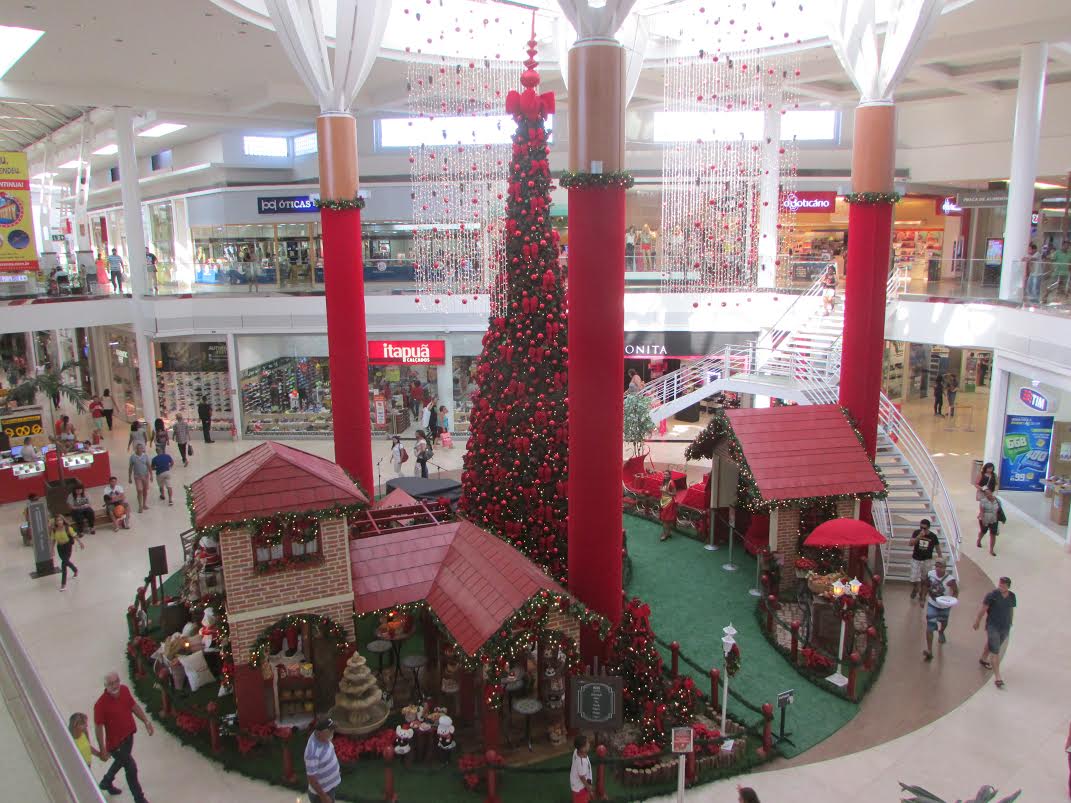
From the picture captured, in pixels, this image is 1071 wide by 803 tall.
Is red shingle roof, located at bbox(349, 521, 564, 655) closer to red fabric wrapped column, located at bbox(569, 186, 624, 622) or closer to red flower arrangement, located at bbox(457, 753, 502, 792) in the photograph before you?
red fabric wrapped column, located at bbox(569, 186, 624, 622)

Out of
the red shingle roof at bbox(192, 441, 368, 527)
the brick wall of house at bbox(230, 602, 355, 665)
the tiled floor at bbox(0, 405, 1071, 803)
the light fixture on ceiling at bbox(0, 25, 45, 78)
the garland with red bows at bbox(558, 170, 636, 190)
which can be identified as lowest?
the tiled floor at bbox(0, 405, 1071, 803)

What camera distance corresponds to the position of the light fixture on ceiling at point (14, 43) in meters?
15.8

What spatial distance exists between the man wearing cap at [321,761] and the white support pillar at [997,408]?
14040 millimetres

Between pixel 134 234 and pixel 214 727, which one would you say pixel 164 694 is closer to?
pixel 214 727

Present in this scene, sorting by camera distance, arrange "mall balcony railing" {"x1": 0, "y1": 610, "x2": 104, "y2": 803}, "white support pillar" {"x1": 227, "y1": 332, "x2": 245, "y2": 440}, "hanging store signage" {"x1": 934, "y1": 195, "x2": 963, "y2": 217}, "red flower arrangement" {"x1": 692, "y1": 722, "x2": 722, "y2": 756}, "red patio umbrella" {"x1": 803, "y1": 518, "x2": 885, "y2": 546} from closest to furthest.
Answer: "mall balcony railing" {"x1": 0, "y1": 610, "x2": 104, "y2": 803} → "red flower arrangement" {"x1": 692, "y1": 722, "x2": 722, "y2": 756} → "red patio umbrella" {"x1": 803, "y1": 518, "x2": 885, "y2": 546} → "white support pillar" {"x1": 227, "y1": 332, "x2": 245, "y2": 440} → "hanging store signage" {"x1": 934, "y1": 195, "x2": 963, "y2": 217}

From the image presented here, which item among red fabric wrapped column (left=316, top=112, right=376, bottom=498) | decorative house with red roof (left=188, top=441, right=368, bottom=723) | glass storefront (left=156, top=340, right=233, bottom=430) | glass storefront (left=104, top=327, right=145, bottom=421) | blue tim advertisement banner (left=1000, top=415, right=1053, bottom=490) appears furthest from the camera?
glass storefront (left=104, top=327, right=145, bottom=421)

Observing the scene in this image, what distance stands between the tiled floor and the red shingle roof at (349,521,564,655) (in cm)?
220

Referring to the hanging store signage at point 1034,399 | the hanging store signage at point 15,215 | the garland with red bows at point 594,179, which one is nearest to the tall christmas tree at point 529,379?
the garland with red bows at point 594,179

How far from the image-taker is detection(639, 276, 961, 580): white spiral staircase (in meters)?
12.8

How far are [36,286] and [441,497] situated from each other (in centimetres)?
1322

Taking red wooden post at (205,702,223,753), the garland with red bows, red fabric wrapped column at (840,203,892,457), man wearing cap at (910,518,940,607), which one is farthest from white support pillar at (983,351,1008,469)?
red wooden post at (205,702,223,753)

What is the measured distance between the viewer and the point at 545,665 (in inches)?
348

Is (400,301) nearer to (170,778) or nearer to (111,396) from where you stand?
(111,396)

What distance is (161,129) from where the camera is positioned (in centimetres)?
2756
